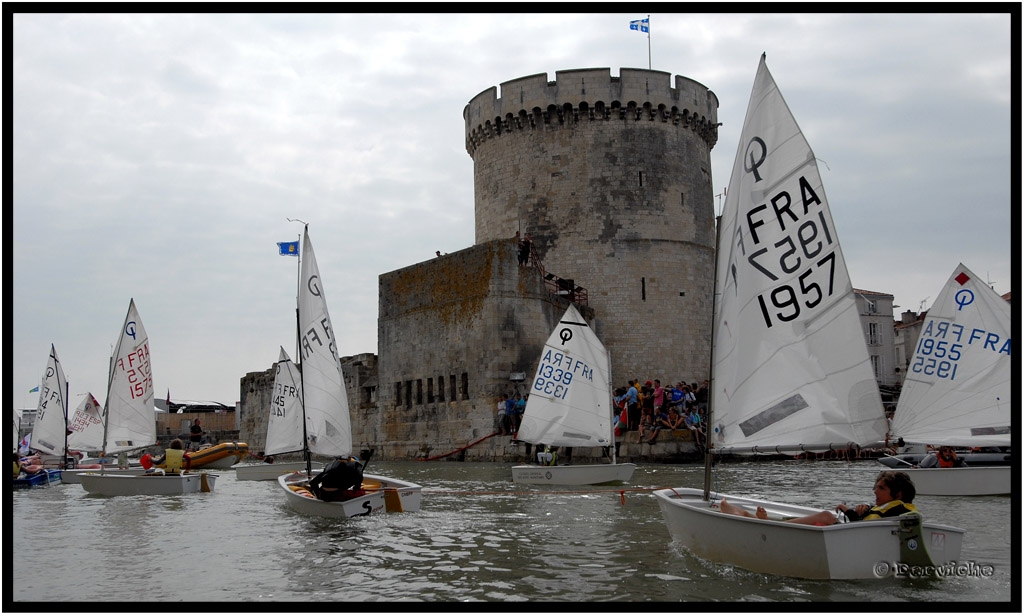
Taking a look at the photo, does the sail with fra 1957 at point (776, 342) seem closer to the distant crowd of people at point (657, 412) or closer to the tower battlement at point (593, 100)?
the distant crowd of people at point (657, 412)

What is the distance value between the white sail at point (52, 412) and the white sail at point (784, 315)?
28970 millimetres

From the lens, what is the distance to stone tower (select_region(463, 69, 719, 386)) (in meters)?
36.0

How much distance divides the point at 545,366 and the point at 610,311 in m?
15.0

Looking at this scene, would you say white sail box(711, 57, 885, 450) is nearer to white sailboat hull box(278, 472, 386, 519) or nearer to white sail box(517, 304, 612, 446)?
white sailboat hull box(278, 472, 386, 519)

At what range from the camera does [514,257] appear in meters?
31.1

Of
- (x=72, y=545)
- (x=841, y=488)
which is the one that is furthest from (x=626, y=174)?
(x=72, y=545)

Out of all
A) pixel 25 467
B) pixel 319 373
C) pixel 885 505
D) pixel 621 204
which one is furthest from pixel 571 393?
pixel 621 204

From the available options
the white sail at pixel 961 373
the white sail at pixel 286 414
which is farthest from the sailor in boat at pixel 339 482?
the white sail at pixel 286 414

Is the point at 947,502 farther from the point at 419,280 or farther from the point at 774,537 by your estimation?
the point at 419,280

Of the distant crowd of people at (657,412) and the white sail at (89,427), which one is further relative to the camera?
the white sail at (89,427)

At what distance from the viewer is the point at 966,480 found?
1544 centimetres

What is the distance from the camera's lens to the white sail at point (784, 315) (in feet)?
29.7

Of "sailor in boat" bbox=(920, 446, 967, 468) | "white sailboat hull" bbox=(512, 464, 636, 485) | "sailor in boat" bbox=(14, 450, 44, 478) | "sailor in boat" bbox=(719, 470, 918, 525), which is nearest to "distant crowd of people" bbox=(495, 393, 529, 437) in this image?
"white sailboat hull" bbox=(512, 464, 636, 485)

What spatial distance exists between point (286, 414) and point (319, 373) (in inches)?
387
